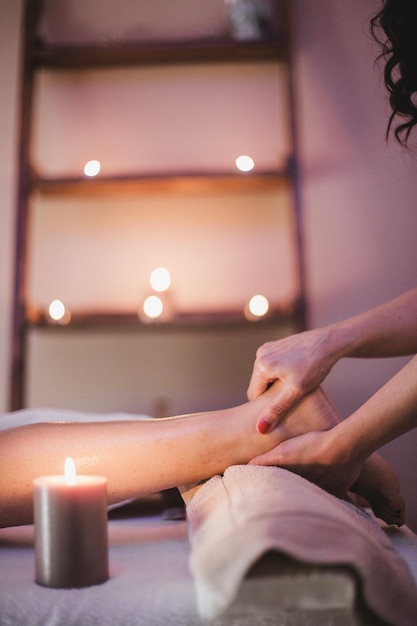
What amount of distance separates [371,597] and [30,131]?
1.87 meters

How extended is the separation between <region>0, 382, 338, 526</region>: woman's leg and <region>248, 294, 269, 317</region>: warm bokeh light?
99 cm

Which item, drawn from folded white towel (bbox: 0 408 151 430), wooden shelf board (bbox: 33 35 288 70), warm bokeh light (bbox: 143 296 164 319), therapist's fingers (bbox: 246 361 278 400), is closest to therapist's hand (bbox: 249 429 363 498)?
therapist's fingers (bbox: 246 361 278 400)

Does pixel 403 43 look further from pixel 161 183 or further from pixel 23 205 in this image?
pixel 23 205

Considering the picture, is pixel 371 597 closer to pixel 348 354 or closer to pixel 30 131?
pixel 348 354

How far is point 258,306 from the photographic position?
76.1 inches

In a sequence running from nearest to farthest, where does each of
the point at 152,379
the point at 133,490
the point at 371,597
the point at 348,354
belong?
1. the point at 371,597
2. the point at 133,490
3. the point at 348,354
4. the point at 152,379

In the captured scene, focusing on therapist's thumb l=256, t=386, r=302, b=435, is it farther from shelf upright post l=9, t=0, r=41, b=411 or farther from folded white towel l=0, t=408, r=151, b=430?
shelf upright post l=9, t=0, r=41, b=411

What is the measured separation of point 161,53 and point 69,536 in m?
1.81

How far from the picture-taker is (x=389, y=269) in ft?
6.49

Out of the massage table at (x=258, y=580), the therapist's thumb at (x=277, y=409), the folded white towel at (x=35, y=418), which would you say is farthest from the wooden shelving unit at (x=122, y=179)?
the massage table at (x=258, y=580)

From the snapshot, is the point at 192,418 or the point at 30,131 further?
the point at 30,131

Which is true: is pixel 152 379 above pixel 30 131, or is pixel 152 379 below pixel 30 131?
below

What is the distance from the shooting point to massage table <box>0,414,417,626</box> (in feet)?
1.54

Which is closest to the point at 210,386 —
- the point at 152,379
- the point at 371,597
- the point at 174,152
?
the point at 152,379
